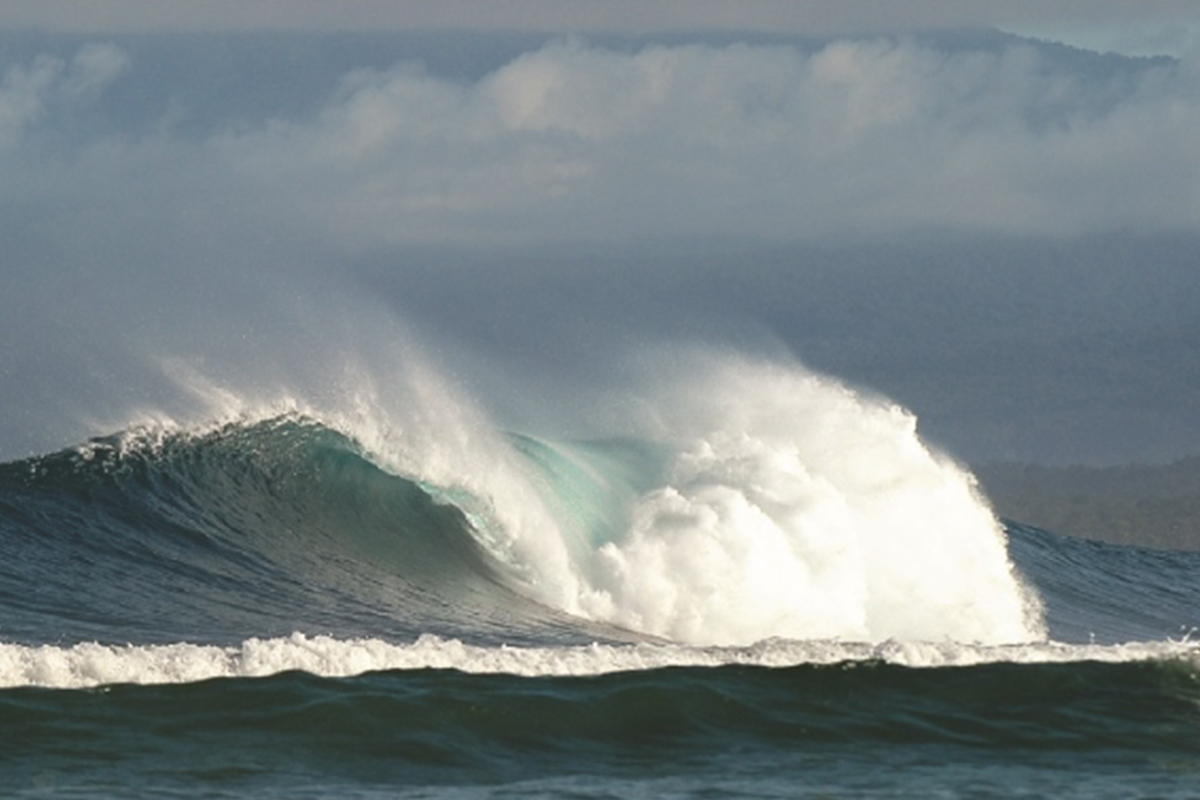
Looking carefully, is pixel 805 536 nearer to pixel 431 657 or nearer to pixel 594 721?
pixel 431 657

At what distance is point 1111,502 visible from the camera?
3088 inches

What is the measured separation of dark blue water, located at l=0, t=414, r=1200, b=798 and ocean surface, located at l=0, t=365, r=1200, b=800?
0.11 ft

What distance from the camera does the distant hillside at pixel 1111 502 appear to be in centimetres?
7019

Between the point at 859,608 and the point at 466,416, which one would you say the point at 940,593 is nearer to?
the point at 859,608

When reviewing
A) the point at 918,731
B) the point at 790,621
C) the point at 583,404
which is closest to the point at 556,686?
the point at 918,731

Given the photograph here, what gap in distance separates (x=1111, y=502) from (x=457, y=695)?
6470 cm

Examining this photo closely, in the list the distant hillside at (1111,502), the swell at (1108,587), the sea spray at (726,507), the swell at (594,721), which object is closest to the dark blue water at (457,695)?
the swell at (594,721)

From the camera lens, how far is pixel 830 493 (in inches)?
1018

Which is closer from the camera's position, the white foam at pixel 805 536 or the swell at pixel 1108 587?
the white foam at pixel 805 536

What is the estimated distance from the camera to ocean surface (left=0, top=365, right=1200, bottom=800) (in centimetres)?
1509

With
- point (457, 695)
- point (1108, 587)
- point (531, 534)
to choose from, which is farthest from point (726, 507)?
point (1108, 587)

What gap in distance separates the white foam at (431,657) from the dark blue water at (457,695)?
0.09 ft

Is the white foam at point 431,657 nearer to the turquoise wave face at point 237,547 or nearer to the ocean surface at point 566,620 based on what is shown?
the ocean surface at point 566,620

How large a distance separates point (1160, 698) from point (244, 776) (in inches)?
277
